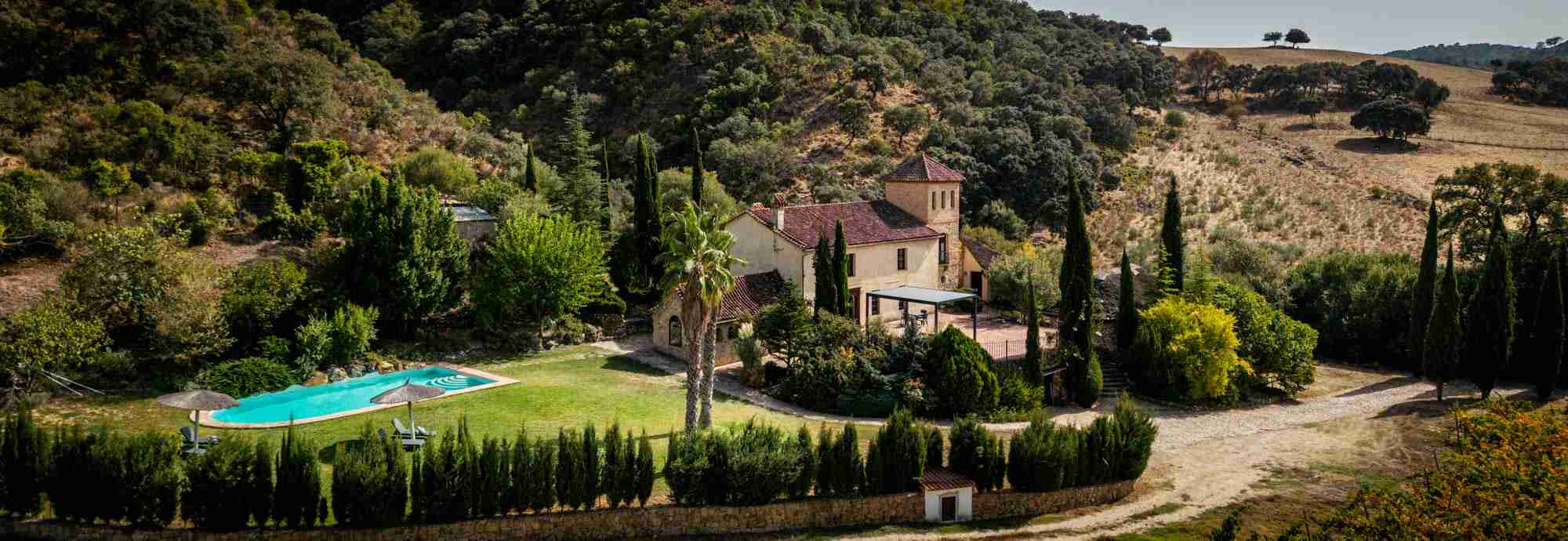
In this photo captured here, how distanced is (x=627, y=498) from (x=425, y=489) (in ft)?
14.1

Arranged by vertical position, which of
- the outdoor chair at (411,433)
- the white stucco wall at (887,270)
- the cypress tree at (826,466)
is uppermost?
the white stucco wall at (887,270)

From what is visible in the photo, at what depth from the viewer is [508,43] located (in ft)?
265

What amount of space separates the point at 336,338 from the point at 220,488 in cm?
1351

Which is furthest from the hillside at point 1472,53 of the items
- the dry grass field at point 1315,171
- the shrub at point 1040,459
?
the shrub at point 1040,459

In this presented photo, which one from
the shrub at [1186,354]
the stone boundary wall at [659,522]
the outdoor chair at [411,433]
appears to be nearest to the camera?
the stone boundary wall at [659,522]

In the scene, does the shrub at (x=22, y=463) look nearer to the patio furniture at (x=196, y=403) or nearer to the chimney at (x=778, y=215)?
the patio furniture at (x=196, y=403)

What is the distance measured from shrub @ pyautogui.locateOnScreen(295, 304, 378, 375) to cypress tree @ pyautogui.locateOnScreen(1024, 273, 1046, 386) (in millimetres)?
22358

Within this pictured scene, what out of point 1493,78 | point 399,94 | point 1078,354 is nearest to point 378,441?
point 1078,354

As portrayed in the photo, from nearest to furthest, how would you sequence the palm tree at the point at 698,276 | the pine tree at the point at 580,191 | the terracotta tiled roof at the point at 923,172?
the palm tree at the point at 698,276, the terracotta tiled roof at the point at 923,172, the pine tree at the point at 580,191

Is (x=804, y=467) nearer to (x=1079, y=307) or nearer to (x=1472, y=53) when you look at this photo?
(x=1079, y=307)

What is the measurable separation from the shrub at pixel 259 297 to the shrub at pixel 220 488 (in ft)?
42.4

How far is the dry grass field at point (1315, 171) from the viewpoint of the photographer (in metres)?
61.1

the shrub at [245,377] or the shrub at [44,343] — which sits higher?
the shrub at [44,343]

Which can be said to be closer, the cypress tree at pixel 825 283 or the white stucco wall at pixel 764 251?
the cypress tree at pixel 825 283
